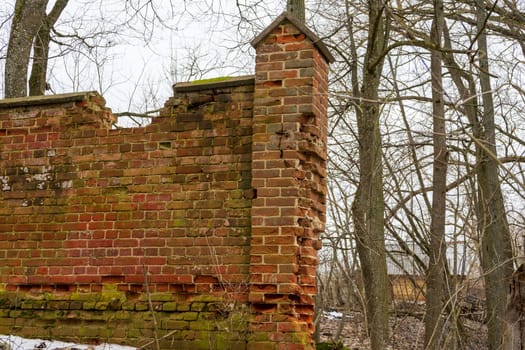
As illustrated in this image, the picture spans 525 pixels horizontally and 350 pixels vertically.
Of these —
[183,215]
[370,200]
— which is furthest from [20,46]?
[183,215]

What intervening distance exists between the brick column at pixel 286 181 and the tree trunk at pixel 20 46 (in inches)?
271

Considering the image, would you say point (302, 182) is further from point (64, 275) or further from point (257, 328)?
point (64, 275)

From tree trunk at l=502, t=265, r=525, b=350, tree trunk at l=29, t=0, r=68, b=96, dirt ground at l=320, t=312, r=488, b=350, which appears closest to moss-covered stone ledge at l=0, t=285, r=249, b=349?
tree trunk at l=502, t=265, r=525, b=350

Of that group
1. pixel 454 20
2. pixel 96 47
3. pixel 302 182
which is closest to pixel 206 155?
pixel 302 182

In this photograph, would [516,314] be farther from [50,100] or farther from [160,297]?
[50,100]

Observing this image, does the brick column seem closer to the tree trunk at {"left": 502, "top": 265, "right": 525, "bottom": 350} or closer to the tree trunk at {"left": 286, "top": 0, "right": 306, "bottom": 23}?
the tree trunk at {"left": 502, "top": 265, "right": 525, "bottom": 350}

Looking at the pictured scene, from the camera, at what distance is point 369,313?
8969mm

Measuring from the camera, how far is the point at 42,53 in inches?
497

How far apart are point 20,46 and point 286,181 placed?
7620 mm

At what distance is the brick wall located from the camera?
15.8 feet

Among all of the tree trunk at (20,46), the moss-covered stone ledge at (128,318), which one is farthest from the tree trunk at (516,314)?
the tree trunk at (20,46)

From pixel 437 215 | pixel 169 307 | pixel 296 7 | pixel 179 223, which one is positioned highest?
pixel 296 7

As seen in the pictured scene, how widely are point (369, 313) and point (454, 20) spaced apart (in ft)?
23.2

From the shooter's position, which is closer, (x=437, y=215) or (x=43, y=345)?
(x=43, y=345)
